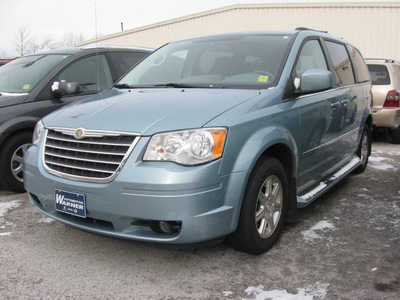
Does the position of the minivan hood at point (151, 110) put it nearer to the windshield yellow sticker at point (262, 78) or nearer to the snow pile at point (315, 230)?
the windshield yellow sticker at point (262, 78)

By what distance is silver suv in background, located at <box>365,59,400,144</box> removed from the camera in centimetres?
764

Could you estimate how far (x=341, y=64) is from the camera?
4535 mm

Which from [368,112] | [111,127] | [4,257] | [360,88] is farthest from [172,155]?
[368,112]

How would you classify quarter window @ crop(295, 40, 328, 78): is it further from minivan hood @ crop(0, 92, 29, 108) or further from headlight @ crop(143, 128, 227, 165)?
minivan hood @ crop(0, 92, 29, 108)

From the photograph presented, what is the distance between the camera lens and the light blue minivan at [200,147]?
2.48 m

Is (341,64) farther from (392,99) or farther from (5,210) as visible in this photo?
(5,210)

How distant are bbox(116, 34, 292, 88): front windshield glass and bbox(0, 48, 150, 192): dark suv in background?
1.03m

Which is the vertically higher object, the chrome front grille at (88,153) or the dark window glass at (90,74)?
the dark window glass at (90,74)

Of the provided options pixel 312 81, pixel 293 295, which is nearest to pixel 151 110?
pixel 312 81

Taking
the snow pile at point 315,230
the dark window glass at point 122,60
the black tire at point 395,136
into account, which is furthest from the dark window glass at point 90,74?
the black tire at point 395,136

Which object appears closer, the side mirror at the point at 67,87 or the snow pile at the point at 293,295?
the snow pile at the point at 293,295

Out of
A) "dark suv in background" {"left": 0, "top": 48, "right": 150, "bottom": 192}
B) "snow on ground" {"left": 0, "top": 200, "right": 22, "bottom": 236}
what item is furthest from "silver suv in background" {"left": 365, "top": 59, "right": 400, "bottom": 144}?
"snow on ground" {"left": 0, "top": 200, "right": 22, "bottom": 236}

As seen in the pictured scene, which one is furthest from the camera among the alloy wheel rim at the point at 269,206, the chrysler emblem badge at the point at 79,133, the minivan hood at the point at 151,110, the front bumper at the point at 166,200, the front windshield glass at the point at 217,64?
the front windshield glass at the point at 217,64

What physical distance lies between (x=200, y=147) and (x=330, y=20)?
16565 mm
